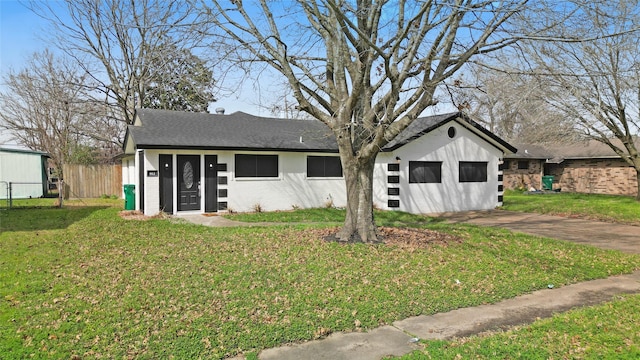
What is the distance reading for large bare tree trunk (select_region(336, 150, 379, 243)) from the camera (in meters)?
8.92

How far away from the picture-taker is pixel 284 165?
51.2ft

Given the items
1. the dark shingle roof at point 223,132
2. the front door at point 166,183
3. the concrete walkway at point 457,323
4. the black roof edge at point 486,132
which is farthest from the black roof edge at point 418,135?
the concrete walkway at point 457,323

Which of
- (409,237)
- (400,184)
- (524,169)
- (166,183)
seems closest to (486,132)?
(400,184)

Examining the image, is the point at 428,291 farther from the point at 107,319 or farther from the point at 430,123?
the point at 430,123

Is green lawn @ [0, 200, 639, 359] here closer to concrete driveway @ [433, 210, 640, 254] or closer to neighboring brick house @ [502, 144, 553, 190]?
concrete driveway @ [433, 210, 640, 254]

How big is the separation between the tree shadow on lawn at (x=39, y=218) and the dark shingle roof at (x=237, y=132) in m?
3.21

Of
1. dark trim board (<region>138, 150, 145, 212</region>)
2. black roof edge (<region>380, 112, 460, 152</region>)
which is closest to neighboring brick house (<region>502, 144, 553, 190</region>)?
black roof edge (<region>380, 112, 460, 152</region>)

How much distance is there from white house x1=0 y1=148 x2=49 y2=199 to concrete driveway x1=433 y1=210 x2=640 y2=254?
21.0 m

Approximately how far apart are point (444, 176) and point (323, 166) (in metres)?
4.96

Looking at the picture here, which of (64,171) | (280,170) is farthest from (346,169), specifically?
(64,171)

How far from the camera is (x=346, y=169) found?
9.00 m

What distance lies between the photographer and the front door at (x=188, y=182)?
1398 cm

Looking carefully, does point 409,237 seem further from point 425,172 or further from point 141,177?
point 141,177

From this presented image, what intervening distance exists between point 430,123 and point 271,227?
28.3 ft
